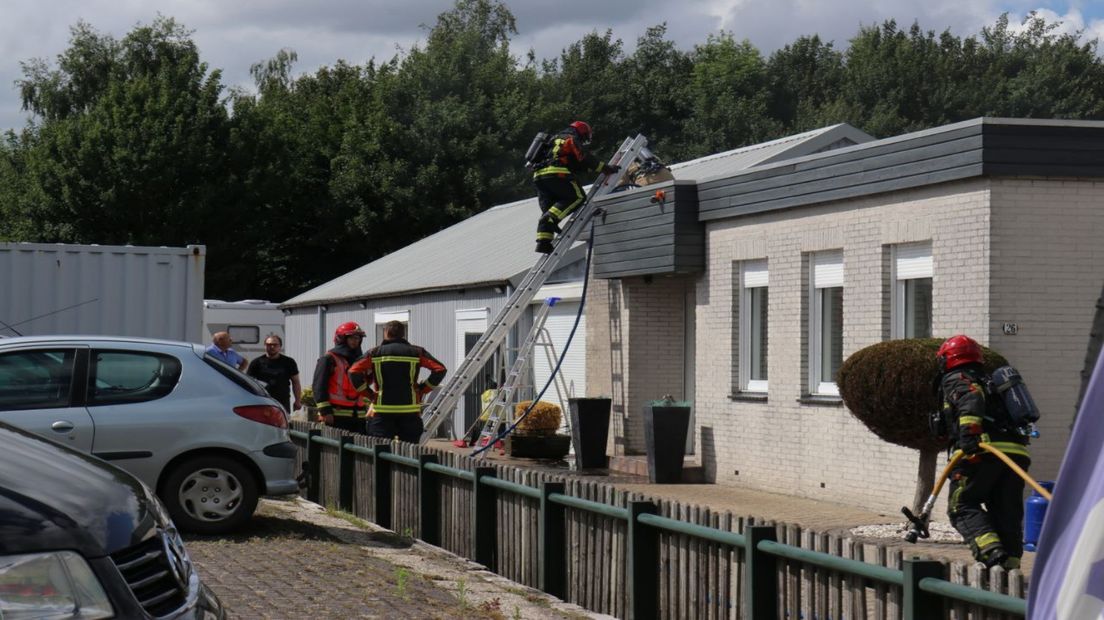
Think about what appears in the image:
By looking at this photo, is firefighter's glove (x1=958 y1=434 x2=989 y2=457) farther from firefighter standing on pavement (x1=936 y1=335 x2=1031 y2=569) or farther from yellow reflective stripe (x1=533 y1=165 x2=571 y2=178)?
yellow reflective stripe (x1=533 y1=165 x2=571 y2=178)

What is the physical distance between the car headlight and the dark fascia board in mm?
10850

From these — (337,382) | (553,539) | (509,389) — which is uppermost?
(337,382)

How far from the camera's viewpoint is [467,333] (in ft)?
84.0

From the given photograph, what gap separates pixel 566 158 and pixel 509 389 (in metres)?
3.31

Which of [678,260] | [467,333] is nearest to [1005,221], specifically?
[678,260]

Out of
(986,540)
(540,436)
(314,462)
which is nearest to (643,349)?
(540,436)

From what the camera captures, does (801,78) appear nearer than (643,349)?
No

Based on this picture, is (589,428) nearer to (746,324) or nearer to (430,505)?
(746,324)

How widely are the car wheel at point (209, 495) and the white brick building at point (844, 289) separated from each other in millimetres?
6462

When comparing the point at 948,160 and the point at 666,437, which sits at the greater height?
the point at 948,160

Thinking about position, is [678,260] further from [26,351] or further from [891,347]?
[26,351]

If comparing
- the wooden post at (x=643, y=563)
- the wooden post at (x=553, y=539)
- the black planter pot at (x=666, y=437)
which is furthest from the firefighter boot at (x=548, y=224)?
the wooden post at (x=643, y=563)

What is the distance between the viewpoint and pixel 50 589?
3799 millimetres

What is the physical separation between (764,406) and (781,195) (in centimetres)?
243
